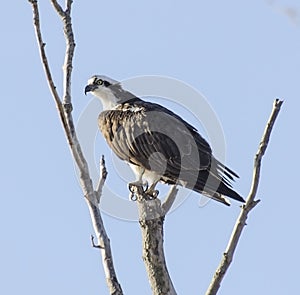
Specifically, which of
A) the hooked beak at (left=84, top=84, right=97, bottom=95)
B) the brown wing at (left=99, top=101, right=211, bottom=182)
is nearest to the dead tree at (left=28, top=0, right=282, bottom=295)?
the brown wing at (left=99, top=101, right=211, bottom=182)

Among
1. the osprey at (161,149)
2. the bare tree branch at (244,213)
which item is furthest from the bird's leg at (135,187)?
the bare tree branch at (244,213)

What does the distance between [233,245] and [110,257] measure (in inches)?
43.3

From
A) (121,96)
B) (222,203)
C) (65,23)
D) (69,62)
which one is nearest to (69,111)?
(69,62)

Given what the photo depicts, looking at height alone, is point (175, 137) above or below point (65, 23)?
above

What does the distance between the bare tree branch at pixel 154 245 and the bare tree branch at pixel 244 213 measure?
39.1 inches

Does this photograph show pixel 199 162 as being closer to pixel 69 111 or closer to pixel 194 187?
pixel 194 187

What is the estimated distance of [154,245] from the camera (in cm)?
732

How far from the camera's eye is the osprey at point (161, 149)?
30.1 ft

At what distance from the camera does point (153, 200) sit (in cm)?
816

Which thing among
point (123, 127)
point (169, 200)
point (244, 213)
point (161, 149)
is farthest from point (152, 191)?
point (244, 213)

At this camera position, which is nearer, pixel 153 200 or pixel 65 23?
pixel 65 23

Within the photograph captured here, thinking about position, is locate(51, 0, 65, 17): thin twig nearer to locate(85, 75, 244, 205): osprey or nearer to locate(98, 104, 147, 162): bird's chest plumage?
locate(85, 75, 244, 205): osprey

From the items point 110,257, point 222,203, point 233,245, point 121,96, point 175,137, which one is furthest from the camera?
point 121,96

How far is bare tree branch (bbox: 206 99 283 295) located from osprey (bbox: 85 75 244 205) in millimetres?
2804
